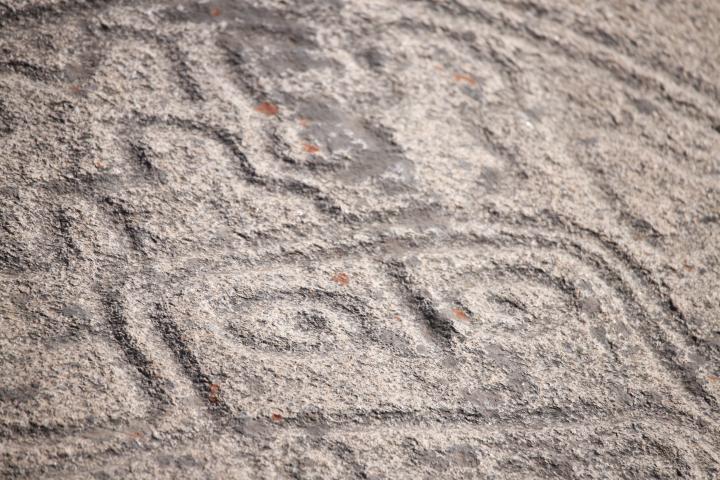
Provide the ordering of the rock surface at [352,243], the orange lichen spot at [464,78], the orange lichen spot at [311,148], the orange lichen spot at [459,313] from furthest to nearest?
1. the orange lichen spot at [464,78]
2. the orange lichen spot at [311,148]
3. the orange lichen spot at [459,313]
4. the rock surface at [352,243]

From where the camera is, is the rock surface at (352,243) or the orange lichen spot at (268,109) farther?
the orange lichen spot at (268,109)

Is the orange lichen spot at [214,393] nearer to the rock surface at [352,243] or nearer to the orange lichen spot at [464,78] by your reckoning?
the rock surface at [352,243]

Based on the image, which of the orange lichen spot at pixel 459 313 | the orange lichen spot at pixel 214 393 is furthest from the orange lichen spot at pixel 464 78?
the orange lichen spot at pixel 214 393

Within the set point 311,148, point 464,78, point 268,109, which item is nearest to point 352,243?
point 311,148

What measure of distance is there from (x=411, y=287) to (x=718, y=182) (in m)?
0.75

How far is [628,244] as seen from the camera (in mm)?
1495

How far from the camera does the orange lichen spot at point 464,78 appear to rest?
5.51ft

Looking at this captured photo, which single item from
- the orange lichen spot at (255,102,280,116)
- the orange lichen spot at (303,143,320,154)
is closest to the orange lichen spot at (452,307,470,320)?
the orange lichen spot at (303,143,320,154)

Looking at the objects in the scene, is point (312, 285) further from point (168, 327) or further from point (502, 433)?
point (502, 433)

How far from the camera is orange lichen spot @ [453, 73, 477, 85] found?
5.51ft

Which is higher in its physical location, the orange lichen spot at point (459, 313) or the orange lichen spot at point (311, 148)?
the orange lichen spot at point (311, 148)

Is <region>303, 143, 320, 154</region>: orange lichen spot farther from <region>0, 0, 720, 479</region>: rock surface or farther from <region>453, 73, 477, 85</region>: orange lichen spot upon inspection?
<region>453, 73, 477, 85</region>: orange lichen spot

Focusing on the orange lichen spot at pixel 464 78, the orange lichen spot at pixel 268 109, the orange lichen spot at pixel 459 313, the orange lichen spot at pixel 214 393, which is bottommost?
the orange lichen spot at pixel 214 393

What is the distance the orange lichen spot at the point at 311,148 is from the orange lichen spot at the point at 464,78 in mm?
370
